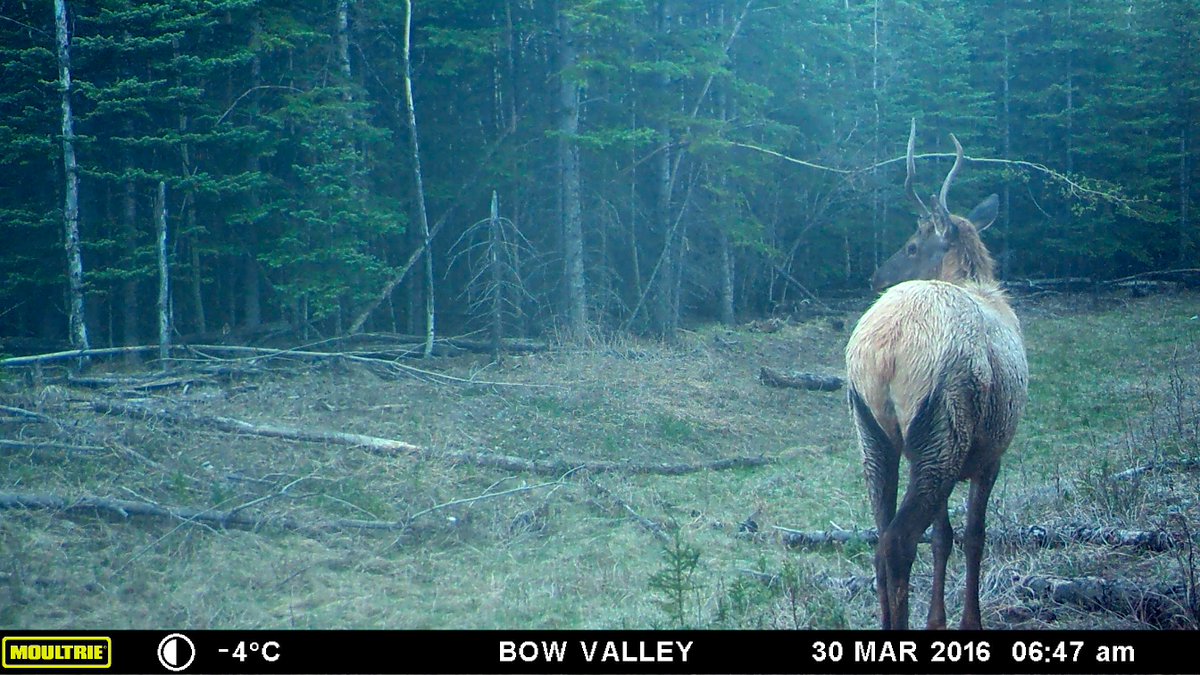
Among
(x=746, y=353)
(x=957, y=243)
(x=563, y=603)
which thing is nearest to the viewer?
(x=563, y=603)

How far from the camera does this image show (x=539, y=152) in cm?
1891

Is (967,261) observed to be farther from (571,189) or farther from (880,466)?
(571,189)

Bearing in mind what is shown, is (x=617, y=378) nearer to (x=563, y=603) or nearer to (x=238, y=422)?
(x=238, y=422)

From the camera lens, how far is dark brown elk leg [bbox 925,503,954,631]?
499 cm

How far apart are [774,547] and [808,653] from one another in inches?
111

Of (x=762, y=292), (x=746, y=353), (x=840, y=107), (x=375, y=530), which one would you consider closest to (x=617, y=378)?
(x=746, y=353)

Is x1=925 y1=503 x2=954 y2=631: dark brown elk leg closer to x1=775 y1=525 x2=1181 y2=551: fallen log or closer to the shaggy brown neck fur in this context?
x1=775 y1=525 x2=1181 y2=551: fallen log

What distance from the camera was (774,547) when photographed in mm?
7426

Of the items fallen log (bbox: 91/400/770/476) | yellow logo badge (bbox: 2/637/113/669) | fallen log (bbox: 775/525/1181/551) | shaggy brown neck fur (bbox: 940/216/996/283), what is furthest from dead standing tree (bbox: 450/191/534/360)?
yellow logo badge (bbox: 2/637/113/669)

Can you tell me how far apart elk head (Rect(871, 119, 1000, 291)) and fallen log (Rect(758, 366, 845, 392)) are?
5.87 metres

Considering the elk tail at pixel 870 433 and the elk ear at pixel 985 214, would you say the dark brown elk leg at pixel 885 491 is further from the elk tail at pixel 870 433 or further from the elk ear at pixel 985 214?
the elk ear at pixel 985 214

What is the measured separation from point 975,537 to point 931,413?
791 mm

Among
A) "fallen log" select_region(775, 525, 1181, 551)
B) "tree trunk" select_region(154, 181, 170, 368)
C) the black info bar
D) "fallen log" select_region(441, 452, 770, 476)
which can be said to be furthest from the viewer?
"tree trunk" select_region(154, 181, 170, 368)

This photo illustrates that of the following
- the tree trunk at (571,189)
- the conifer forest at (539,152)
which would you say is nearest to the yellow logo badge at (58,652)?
the conifer forest at (539,152)
